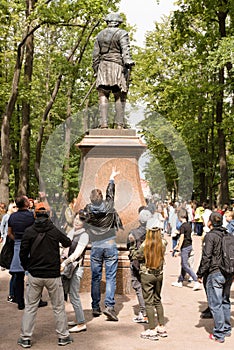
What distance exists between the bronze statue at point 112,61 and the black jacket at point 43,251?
16.4 ft

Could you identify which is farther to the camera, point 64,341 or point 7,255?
point 7,255

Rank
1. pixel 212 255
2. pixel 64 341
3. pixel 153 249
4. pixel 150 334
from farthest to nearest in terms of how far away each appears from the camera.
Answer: pixel 212 255, pixel 150 334, pixel 153 249, pixel 64 341

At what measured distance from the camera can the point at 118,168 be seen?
11.4m

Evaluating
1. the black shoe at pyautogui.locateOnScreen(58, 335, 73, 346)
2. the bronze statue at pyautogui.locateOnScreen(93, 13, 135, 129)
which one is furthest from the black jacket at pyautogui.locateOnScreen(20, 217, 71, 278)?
the bronze statue at pyautogui.locateOnScreen(93, 13, 135, 129)

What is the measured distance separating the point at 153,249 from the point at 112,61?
5.74 m

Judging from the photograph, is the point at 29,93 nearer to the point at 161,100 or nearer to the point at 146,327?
the point at 161,100

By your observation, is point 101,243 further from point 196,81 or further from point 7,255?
point 196,81

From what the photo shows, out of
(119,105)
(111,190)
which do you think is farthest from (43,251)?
(119,105)

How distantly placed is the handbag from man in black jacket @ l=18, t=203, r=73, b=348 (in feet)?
7.71

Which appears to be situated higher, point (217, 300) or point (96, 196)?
point (96, 196)

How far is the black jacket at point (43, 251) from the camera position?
23.2 feet

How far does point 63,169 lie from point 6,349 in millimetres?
15200

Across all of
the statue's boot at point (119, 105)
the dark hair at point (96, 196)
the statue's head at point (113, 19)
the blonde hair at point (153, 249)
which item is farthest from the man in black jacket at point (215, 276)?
the statue's head at point (113, 19)

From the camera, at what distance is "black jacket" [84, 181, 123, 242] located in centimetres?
862
